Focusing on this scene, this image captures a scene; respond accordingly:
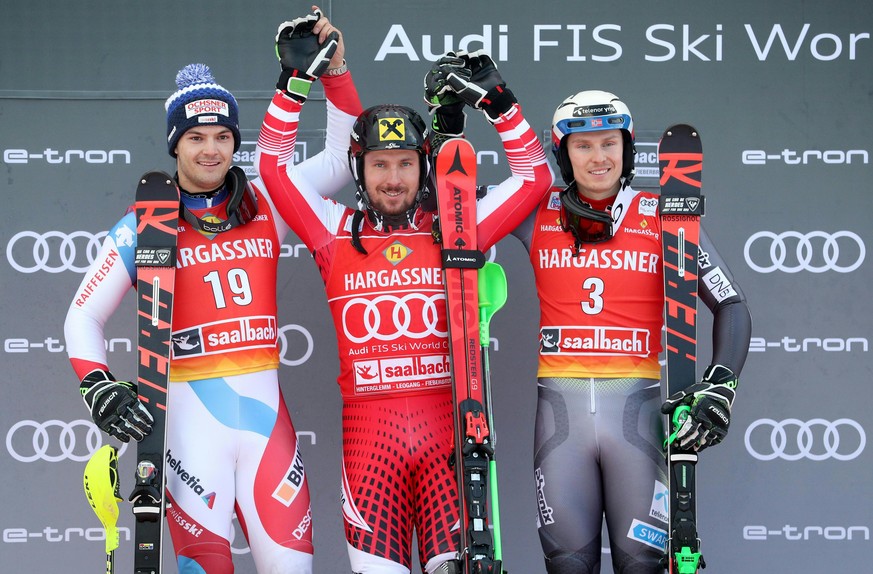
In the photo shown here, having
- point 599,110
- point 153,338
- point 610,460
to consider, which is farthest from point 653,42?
point 153,338

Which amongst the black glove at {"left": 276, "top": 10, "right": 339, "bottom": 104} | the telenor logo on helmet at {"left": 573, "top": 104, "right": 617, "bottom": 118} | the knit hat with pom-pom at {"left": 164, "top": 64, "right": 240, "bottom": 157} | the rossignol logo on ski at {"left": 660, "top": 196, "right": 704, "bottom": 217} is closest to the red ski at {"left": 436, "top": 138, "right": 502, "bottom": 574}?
the telenor logo on helmet at {"left": 573, "top": 104, "right": 617, "bottom": 118}

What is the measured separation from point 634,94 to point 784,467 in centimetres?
189

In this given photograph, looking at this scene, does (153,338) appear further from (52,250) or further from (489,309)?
(52,250)

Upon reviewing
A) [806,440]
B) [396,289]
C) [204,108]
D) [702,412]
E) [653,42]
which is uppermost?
[653,42]

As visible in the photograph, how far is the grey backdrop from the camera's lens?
14.4 ft

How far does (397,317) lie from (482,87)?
2.93 ft

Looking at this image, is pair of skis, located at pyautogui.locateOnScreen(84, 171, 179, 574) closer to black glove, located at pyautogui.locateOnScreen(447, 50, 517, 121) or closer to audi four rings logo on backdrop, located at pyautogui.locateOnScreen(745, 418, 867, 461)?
black glove, located at pyautogui.locateOnScreen(447, 50, 517, 121)

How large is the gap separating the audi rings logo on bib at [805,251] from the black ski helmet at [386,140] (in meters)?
1.81

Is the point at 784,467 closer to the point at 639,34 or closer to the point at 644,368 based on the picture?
the point at 644,368

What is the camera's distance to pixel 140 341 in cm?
324

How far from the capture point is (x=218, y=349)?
11.1 ft

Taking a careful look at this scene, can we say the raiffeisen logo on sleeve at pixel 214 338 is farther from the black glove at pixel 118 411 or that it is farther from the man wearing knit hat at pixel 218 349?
the black glove at pixel 118 411

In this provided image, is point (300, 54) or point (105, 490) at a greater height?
point (300, 54)

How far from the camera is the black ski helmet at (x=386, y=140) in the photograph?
133 inches
